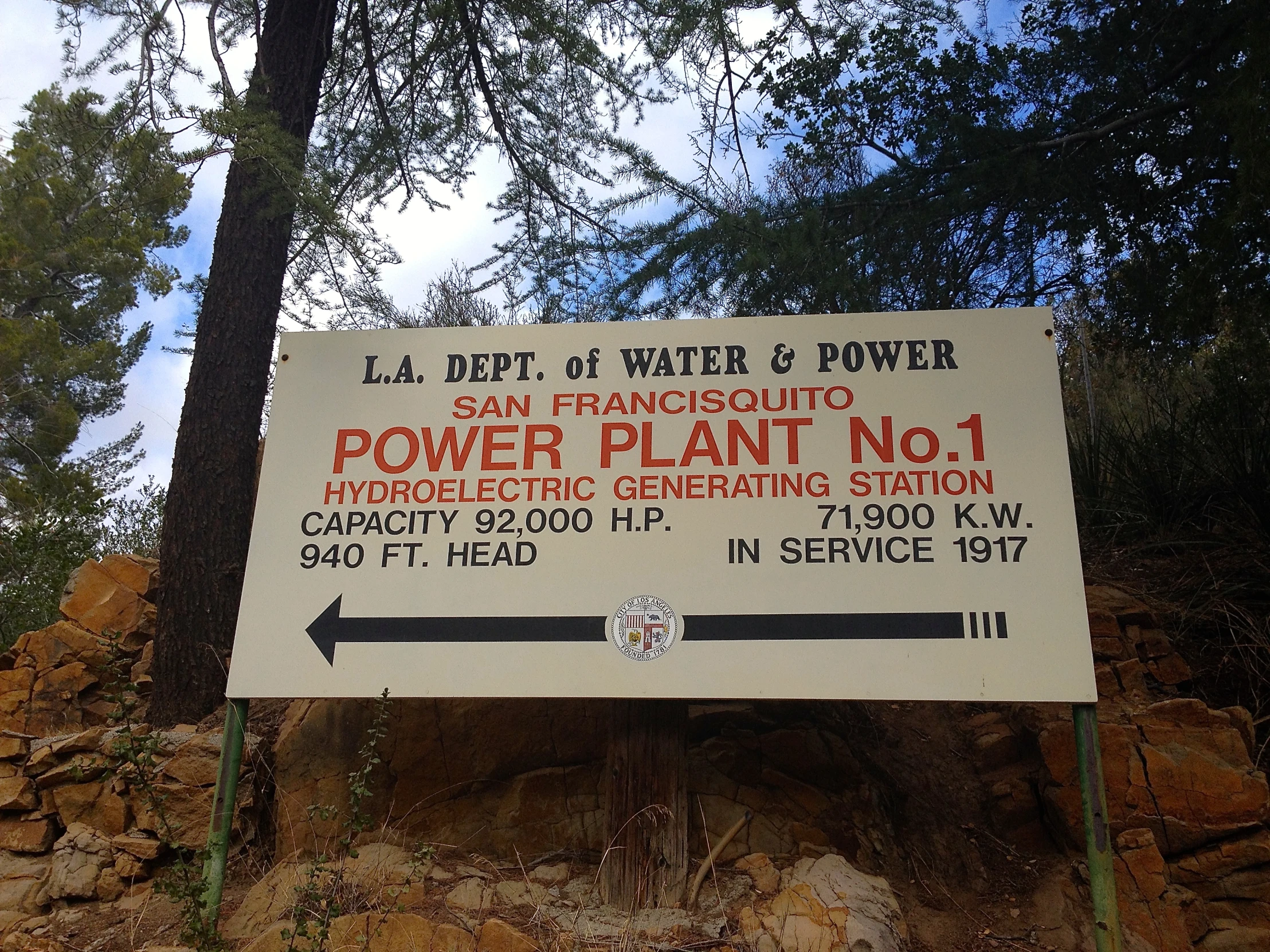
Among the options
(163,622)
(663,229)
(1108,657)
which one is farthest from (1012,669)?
(163,622)

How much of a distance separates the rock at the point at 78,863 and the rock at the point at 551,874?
2114 mm

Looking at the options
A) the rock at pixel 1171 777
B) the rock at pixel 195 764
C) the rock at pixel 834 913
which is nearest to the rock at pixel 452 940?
the rock at pixel 834 913

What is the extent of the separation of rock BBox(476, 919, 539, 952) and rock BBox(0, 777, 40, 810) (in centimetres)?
277

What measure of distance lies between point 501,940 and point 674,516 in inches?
75.5

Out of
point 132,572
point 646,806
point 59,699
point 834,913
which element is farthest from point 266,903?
point 132,572

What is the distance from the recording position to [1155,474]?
22.6 ft

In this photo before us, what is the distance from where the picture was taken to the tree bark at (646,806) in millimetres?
4281

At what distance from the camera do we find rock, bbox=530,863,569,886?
15.0 feet

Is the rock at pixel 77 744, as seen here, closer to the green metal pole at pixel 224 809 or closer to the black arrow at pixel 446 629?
the green metal pole at pixel 224 809

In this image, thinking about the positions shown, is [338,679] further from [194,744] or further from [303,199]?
[303,199]

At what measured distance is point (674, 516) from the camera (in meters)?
4.21

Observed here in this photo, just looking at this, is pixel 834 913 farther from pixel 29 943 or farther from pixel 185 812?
pixel 29 943

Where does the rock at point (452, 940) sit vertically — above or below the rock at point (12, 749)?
below

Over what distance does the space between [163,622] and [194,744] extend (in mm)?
833
